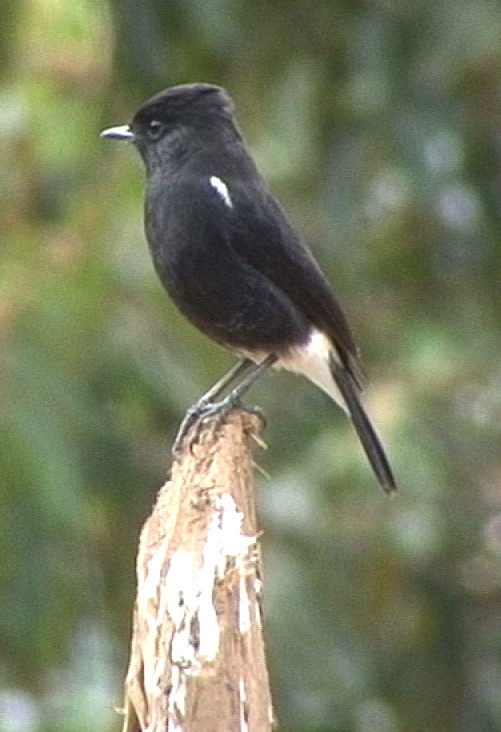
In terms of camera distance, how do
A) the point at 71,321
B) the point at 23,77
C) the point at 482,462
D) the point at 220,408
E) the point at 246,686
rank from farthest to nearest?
the point at 482,462
the point at 23,77
the point at 71,321
the point at 220,408
the point at 246,686

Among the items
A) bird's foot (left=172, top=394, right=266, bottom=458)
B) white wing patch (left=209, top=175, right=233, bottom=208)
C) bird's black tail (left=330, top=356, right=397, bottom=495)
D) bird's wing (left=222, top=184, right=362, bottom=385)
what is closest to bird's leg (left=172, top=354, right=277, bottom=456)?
bird's foot (left=172, top=394, right=266, bottom=458)

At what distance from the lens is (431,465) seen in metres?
7.67

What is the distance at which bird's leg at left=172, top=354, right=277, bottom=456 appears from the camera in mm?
4961

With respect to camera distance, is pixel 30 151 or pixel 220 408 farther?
pixel 30 151

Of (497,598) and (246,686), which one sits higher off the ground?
(497,598)

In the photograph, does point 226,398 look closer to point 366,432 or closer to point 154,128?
point 154,128

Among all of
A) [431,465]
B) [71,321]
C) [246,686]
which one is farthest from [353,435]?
[246,686]

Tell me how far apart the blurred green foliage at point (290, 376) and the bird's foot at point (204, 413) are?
43.7 inches

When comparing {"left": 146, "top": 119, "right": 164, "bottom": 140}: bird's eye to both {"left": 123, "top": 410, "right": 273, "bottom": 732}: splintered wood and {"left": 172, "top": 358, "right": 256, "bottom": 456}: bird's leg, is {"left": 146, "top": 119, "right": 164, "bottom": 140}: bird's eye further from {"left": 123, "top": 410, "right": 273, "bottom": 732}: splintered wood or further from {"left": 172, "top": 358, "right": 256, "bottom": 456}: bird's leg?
{"left": 123, "top": 410, "right": 273, "bottom": 732}: splintered wood

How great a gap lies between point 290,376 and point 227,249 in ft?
9.86

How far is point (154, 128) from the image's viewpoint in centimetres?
576

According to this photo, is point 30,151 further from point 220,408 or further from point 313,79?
point 220,408

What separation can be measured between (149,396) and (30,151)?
0.84 meters

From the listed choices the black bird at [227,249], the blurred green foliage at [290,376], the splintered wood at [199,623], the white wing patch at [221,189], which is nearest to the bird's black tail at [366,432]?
the black bird at [227,249]
